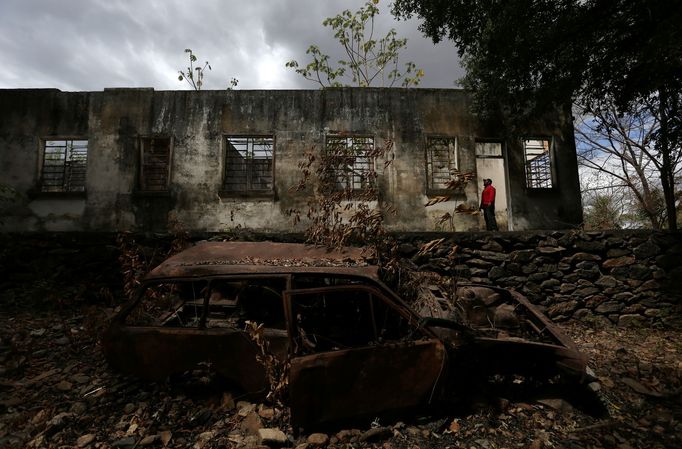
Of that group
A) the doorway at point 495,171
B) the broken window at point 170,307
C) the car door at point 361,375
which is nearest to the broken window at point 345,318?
the car door at point 361,375

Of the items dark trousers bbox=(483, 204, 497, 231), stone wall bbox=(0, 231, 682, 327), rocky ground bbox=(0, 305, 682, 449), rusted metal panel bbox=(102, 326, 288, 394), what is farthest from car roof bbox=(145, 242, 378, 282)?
dark trousers bbox=(483, 204, 497, 231)

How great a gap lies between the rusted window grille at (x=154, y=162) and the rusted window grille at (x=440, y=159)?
6871 mm

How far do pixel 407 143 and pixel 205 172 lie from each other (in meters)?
5.28

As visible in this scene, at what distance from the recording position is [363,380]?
2908 mm

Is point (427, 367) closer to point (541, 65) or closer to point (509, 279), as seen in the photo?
point (509, 279)

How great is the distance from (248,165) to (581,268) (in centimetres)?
779

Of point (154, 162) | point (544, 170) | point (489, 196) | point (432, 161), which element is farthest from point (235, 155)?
point (544, 170)

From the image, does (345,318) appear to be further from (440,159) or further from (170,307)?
(440,159)

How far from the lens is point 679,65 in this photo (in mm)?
5551

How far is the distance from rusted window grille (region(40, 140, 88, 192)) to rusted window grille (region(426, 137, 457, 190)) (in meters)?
9.05

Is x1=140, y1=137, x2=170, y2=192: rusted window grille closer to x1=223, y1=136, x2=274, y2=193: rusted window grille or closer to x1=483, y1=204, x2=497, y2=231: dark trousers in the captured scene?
x1=223, y1=136, x2=274, y2=193: rusted window grille

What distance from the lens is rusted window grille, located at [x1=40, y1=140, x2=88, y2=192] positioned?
9797 millimetres

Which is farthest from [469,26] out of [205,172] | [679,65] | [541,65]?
[205,172]

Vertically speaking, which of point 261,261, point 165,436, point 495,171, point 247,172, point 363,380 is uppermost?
point 495,171
